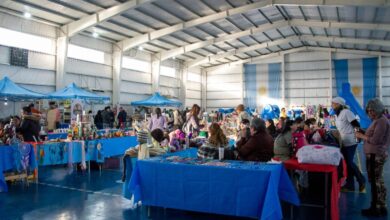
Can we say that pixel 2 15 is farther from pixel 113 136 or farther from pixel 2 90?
pixel 113 136

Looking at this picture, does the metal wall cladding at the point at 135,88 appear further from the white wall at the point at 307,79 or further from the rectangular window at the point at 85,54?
the white wall at the point at 307,79

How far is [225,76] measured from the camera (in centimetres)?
2253

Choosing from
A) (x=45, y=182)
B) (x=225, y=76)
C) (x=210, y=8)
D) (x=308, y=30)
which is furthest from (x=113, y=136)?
(x=225, y=76)

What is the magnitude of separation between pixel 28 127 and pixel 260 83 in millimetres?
17062

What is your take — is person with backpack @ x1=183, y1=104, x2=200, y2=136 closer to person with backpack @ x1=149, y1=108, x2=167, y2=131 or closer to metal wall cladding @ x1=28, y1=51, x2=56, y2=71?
person with backpack @ x1=149, y1=108, x2=167, y2=131

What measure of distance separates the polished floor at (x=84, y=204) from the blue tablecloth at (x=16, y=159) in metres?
0.27

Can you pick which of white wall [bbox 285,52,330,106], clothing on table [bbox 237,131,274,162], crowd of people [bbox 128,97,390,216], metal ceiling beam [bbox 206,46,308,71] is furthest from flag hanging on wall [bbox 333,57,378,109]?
clothing on table [bbox 237,131,274,162]

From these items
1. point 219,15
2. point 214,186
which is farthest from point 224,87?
point 214,186

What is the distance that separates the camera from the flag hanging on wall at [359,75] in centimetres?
1875

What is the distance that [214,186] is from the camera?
3438mm

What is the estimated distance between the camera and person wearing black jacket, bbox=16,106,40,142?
19.8 ft

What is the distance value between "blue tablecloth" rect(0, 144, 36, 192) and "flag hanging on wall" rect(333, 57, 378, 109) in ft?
54.8

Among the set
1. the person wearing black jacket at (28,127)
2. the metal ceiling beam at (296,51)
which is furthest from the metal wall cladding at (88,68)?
the metal ceiling beam at (296,51)

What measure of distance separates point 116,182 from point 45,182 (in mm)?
1205
